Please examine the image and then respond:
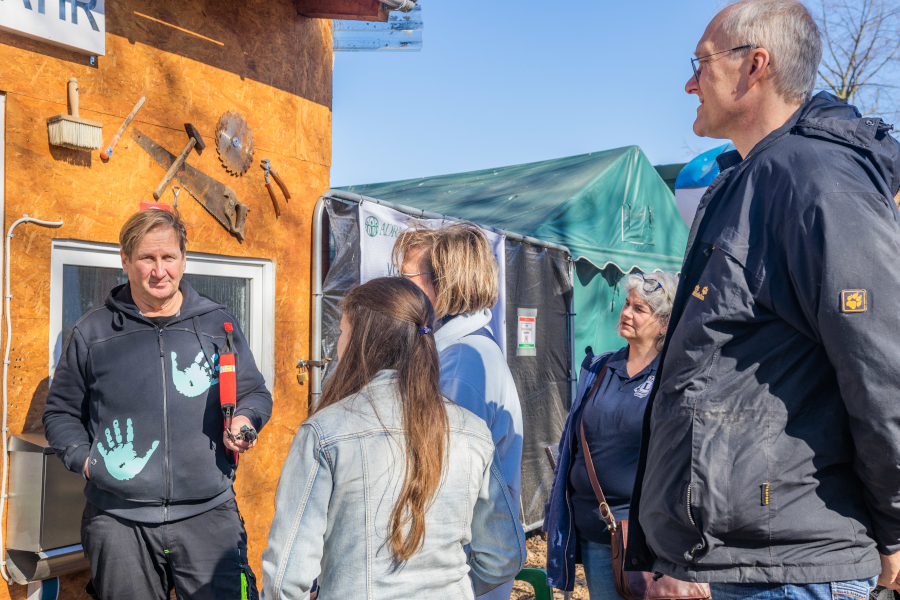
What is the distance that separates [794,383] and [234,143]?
11.3 feet

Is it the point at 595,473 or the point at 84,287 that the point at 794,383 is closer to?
the point at 595,473

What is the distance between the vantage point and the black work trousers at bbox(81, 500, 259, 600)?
2.74 metres

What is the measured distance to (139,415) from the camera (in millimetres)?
2805

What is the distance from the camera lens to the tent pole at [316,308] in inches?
171

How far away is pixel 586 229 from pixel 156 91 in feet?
17.2

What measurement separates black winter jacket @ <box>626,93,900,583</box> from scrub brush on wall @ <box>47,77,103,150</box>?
2869 millimetres

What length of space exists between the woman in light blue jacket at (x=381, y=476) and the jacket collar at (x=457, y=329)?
0.47 meters

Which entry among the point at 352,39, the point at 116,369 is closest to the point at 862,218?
the point at 116,369

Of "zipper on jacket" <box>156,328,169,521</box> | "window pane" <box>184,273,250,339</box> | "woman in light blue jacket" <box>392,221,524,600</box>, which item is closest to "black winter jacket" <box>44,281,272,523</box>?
"zipper on jacket" <box>156,328,169,521</box>

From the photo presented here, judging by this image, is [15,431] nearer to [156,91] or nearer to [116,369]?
[116,369]

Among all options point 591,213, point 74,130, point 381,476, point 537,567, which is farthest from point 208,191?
point 591,213

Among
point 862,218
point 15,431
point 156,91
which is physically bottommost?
point 15,431

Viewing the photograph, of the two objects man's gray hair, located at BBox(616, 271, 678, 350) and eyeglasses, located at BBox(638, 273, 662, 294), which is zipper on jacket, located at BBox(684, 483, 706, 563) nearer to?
man's gray hair, located at BBox(616, 271, 678, 350)

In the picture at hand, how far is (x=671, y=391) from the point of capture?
4.85 ft
